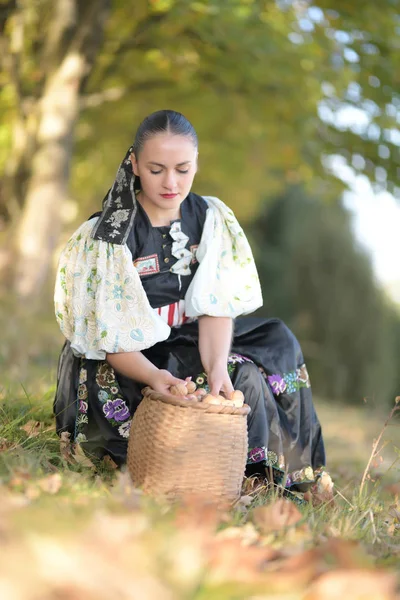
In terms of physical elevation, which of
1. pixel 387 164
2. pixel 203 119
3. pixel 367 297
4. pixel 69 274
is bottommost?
pixel 367 297

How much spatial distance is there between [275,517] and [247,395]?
866mm

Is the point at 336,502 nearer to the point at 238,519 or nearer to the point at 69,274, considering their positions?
the point at 238,519

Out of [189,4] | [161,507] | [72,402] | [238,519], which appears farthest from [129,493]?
[189,4]

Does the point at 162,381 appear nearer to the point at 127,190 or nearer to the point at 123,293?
the point at 123,293

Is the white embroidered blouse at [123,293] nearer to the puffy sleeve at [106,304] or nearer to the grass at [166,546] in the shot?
the puffy sleeve at [106,304]

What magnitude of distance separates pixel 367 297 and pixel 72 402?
514 inches

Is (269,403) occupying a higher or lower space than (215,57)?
lower

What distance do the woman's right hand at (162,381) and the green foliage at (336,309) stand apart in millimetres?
11477

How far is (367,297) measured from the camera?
15.6 metres

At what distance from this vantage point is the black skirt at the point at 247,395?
3096 mm

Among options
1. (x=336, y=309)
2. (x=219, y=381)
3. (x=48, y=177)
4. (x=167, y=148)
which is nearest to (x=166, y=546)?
(x=219, y=381)

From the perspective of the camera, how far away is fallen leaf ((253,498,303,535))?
2240 millimetres

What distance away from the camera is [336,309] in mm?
15445

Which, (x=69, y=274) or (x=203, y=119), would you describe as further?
(x=203, y=119)
